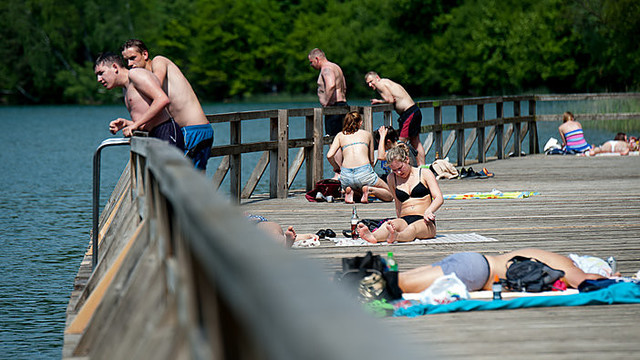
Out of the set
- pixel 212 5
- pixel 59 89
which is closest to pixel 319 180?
pixel 59 89

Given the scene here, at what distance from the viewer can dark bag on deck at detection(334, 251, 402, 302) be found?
4773 millimetres

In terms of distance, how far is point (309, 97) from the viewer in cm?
7344

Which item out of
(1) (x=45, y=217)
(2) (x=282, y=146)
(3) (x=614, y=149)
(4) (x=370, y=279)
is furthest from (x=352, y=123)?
(3) (x=614, y=149)

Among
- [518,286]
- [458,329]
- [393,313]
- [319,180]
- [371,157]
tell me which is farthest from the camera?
[319,180]

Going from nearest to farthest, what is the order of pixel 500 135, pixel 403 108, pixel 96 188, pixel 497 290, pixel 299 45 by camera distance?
pixel 497 290 < pixel 96 188 < pixel 403 108 < pixel 500 135 < pixel 299 45

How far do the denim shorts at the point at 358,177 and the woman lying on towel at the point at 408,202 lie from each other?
112 inches

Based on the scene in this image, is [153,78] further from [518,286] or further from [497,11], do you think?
[497,11]

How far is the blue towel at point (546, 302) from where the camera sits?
4.59 metres

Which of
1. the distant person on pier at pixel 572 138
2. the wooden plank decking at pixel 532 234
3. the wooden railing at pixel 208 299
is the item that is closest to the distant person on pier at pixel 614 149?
the distant person on pier at pixel 572 138

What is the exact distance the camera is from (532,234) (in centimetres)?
756

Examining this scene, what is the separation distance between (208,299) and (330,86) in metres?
9.71

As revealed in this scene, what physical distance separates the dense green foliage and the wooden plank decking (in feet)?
140

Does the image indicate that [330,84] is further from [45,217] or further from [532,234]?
[45,217]

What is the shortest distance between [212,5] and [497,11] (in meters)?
26.3
